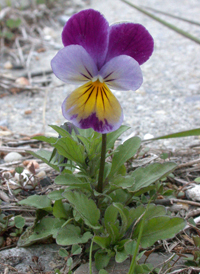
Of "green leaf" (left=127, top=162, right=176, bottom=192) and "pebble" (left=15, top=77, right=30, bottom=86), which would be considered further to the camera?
"pebble" (left=15, top=77, right=30, bottom=86)

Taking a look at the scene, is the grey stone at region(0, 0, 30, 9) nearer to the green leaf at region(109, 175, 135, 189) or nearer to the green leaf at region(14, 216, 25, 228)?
the green leaf at region(14, 216, 25, 228)

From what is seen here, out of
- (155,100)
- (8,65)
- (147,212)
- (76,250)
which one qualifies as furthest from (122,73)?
(8,65)

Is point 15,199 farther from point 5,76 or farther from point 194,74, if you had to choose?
point 194,74

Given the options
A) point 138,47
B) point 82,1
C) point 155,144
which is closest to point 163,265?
point 138,47

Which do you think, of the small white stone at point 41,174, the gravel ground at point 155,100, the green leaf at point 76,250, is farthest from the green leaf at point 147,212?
the gravel ground at point 155,100

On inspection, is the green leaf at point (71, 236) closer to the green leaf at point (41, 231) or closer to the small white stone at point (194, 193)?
the green leaf at point (41, 231)

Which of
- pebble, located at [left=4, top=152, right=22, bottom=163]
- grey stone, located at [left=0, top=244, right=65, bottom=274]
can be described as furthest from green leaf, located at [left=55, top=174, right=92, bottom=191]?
pebble, located at [left=4, top=152, right=22, bottom=163]

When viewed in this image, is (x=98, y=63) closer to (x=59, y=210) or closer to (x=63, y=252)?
(x=59, y=210)
